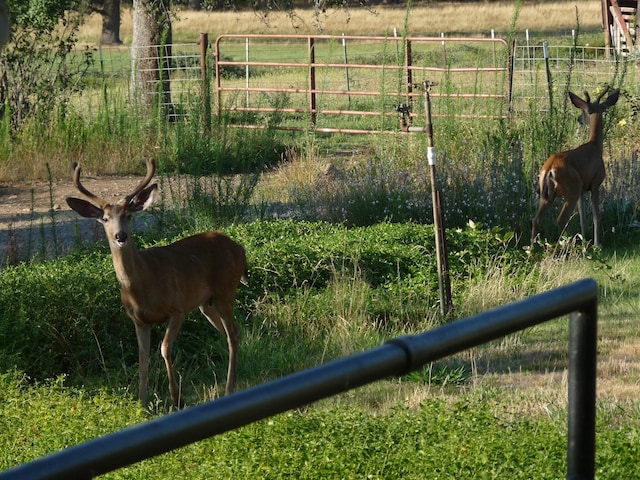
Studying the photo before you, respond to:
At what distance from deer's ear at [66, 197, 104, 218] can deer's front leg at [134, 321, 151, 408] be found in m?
0.73

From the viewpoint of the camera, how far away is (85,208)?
6.98 meters

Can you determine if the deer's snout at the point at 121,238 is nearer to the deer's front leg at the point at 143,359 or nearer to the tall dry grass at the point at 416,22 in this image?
the deer's front leg at the point at 143,359

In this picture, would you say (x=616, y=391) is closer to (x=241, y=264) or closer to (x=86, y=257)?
(x=241, y=264)

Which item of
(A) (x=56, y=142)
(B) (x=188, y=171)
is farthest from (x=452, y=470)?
(A) (x=56, y=142)

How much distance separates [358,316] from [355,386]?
5997 millimetres

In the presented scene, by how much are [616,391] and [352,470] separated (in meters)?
2.46

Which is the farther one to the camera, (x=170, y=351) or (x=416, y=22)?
(x=416, y=22)

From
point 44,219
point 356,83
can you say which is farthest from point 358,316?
point 356,83

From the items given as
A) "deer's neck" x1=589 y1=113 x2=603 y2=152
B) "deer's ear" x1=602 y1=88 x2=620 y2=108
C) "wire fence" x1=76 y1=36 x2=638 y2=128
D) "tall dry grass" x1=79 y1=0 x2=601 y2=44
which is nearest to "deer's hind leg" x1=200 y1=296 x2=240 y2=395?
"wire fence" x1=76 y1=36 x2=638 y2=128

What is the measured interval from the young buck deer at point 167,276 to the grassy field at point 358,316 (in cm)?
33

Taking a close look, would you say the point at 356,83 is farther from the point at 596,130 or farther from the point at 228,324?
the point at 228,324

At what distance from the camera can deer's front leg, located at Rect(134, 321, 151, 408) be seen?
672cm

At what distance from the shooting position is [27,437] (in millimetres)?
5371

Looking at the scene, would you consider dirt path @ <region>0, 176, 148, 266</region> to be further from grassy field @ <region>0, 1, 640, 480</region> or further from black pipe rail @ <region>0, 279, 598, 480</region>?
black pipe rail @ <region>0, 279, 598, 480</region>
